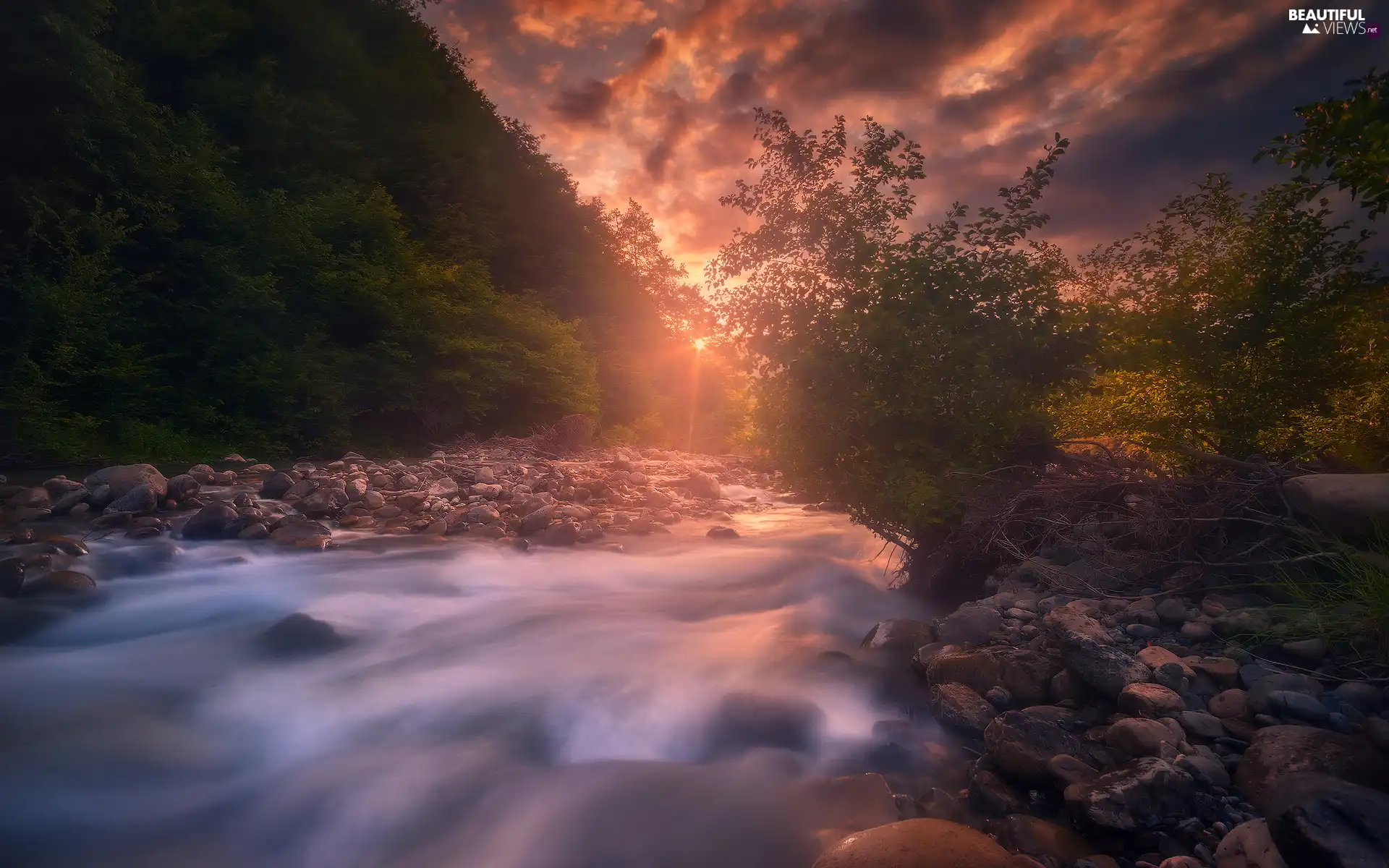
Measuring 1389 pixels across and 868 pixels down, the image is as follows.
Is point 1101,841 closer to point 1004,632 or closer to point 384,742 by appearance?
point 1004,632

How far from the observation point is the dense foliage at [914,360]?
616cm

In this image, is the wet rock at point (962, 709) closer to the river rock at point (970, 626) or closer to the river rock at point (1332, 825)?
the river rock at point (970, 626)

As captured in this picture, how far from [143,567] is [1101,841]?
29.4 ft

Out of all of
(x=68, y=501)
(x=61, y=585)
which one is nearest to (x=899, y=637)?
(x=61, y=585)

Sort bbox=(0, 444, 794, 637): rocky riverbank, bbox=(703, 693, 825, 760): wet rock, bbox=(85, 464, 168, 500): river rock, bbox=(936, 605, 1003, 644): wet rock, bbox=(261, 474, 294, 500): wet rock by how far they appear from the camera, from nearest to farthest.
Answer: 1. bbox=(703, 693, 825, 760): wet rock
2. bbox=(936, 605, 1003, 644): wet rock
3. bbox=(0, 444, 794, 637): rocky riverbank
4. bbox=(85, 464, 168, 500): river rock
5. bbox=(261, 474, 294, 500): wet rock

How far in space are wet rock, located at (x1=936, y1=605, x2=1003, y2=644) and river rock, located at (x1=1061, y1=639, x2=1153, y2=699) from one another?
0.91 m

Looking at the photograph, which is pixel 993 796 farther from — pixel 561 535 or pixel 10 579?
pixel 10 579

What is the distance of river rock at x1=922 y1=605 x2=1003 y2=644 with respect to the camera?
16.1ft

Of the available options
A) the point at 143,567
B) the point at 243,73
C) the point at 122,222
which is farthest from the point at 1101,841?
the point at 243,73

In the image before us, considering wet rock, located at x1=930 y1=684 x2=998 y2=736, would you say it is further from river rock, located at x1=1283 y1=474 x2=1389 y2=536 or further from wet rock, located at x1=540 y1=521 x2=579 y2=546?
wet rock, located at x1=540 y1=521 x2=579 y2=546

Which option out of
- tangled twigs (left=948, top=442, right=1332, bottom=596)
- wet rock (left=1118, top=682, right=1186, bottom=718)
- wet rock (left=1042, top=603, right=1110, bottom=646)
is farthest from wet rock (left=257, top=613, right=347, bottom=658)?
tangled twigs (left=948, top=442, right=1332, bottom=596)

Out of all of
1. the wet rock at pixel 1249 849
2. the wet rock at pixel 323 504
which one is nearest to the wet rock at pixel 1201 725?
the wet rock at pixel 1249 849

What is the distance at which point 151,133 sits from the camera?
44.4 feet

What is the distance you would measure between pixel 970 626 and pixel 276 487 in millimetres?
10144
